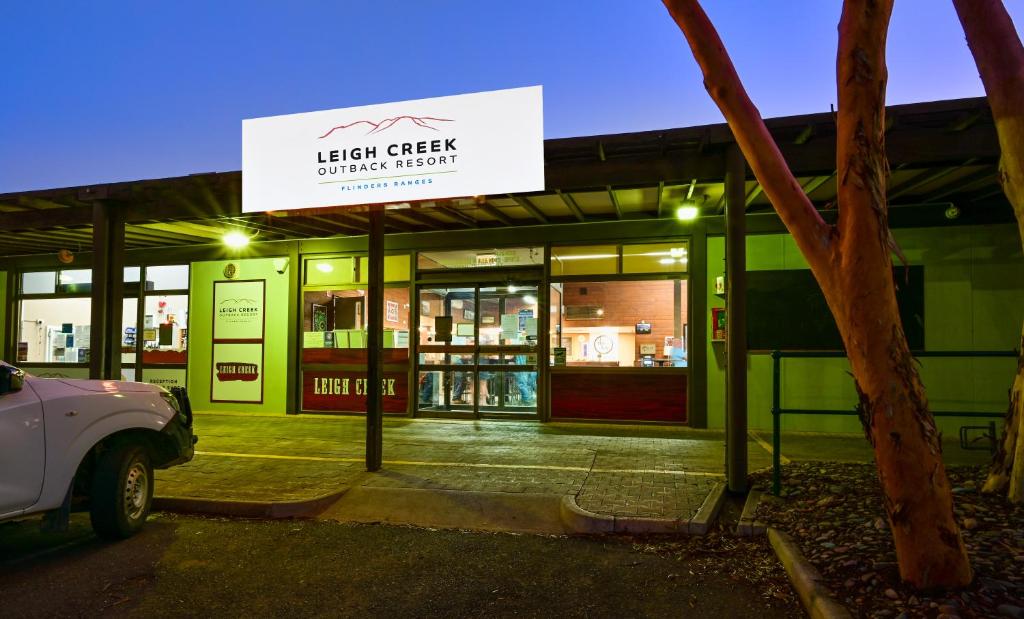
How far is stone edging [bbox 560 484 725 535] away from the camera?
17.5 ft

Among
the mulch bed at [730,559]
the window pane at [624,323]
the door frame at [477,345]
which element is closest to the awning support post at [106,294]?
the door frame at [477,345]

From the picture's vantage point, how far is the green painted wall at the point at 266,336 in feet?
40.2

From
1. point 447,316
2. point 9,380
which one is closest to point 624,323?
point 447,316

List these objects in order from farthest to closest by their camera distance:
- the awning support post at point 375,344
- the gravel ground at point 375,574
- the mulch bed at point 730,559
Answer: the awning support post at point 375,344, the mulch bed at point 730,559, the gravel ground at point 375,574

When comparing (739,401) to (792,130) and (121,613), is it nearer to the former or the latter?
(792,130)

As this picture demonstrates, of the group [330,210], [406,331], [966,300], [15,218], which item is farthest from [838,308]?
[15,218]

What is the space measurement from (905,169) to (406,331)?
818cm

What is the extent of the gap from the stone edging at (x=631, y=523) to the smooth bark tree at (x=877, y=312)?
5.96 ft

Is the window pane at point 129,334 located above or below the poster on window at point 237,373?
above

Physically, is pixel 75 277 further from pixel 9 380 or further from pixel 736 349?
pixel 736 349

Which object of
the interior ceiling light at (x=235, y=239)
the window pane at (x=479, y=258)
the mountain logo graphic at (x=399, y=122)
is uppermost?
the mountain logo graphic at (x=399, y=122)

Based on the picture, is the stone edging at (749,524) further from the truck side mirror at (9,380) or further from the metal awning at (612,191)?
the truck side mirror at (9,380)

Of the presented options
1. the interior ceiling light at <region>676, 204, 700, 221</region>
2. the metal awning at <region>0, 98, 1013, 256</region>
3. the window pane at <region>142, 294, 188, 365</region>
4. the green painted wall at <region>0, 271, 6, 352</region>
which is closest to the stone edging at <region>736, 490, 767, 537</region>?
the metal awning at <region>0, 98, 1013, 256</region>

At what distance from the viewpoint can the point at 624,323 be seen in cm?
1072
